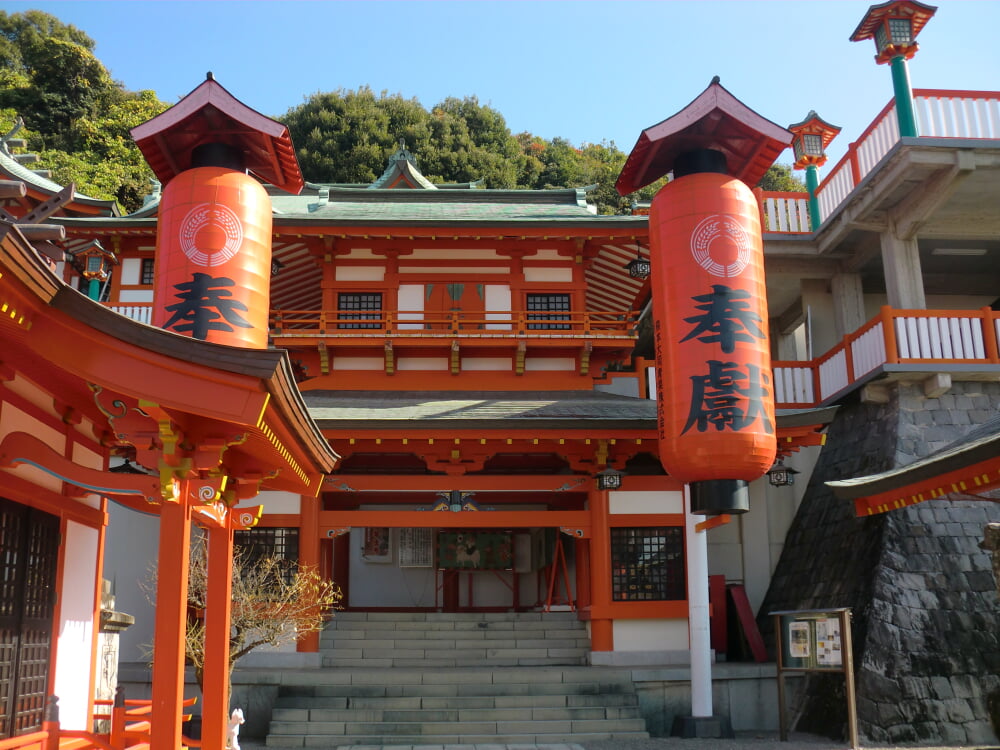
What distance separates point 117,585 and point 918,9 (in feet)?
56.8

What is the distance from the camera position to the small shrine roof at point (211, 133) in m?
12.6

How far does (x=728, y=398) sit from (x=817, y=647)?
3.39 metres

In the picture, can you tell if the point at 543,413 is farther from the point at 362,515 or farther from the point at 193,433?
the point at 193,433

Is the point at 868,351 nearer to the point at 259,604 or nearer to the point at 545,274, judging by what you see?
the point at 545,274

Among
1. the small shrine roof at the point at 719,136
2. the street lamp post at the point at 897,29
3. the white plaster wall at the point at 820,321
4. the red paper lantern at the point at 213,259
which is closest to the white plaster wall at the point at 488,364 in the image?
the small shrine roof at the point at 719,136

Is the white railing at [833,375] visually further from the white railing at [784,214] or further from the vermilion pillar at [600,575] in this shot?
the vermilion pillar at [600,575]

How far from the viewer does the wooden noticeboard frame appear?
1125cm

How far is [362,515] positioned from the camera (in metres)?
15.1

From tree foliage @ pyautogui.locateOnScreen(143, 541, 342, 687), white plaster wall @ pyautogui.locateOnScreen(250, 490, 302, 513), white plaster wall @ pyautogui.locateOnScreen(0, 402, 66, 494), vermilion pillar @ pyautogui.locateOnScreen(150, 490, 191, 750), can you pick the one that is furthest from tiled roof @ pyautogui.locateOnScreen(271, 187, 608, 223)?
vermilion pillar @ pyautogui.locateOnScreen(150, 490, 191, 750)

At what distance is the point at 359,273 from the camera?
60.5ft

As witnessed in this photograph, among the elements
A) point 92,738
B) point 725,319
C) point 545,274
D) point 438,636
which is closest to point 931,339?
point 725,319

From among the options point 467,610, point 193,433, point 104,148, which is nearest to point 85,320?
point 193,433

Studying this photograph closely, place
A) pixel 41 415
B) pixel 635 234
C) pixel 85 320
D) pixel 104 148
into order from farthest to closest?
pixel 104 148
pixel 635 234
pixel 41 415
pixel 85 320

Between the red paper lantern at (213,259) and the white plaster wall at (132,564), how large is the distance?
18.2ft
